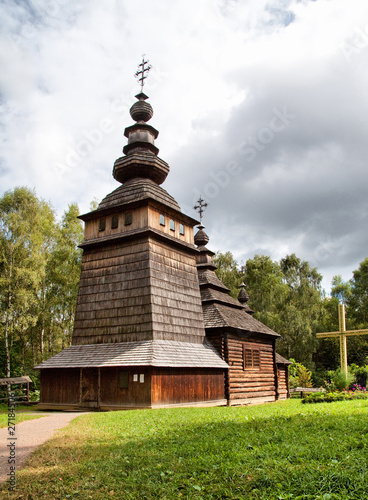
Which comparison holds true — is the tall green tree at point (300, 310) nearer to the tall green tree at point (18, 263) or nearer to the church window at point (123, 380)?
the tall green tree at point (18, 263)

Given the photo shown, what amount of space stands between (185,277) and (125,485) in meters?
15.9

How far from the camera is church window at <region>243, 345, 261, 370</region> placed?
76.1 feet

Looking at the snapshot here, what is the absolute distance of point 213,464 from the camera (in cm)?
548

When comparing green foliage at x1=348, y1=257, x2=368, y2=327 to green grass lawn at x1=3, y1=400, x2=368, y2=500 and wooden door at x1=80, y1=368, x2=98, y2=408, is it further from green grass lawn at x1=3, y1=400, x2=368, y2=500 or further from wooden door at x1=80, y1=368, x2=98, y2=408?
green grass lawn at x1=3, y1=400, x2=368, y2=500

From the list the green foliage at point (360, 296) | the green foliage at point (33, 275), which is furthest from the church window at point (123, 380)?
the green foliage at point (360, 296)

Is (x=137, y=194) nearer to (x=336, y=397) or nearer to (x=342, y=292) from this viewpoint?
(x=336, y=397)

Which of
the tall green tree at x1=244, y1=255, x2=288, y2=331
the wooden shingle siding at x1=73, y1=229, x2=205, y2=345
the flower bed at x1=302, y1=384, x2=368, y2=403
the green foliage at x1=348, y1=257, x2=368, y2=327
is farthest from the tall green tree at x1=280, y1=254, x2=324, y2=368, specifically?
the flower bed at x1=302, y1=384, x2=368, y2=403

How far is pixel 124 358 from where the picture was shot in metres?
16.1

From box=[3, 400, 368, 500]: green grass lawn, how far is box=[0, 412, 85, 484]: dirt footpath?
261 mm

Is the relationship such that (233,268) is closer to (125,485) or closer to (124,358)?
(124,358)

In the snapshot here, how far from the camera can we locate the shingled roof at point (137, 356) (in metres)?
15.8

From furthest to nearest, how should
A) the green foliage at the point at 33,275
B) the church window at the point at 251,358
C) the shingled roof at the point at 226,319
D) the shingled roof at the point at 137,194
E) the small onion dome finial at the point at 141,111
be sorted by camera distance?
the green foliage at the point at 33,275 → the small onion dome finial at the point at 141,111 → the church window at the point at 251,358 → the shingled roof at the point at 226,319 → the shingled roof at the point at 137,194

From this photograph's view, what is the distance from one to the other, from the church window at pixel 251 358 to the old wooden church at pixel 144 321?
62 millimetres

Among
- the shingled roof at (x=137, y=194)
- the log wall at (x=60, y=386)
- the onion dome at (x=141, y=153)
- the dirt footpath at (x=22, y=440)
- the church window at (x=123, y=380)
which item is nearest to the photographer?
the dirt footpath at (x=22, y=440)
